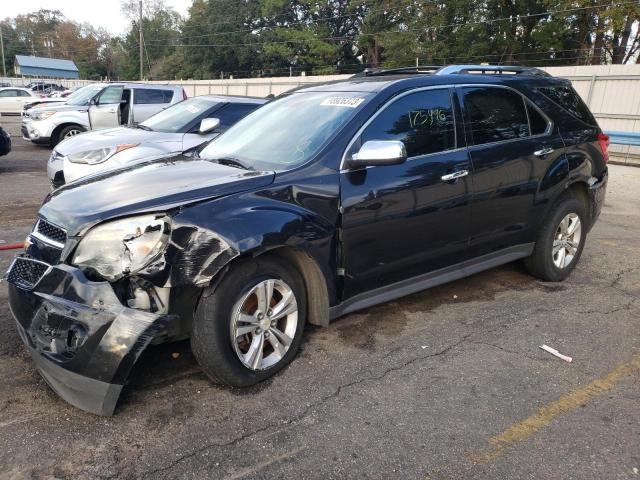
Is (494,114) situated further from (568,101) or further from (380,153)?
(380,153)

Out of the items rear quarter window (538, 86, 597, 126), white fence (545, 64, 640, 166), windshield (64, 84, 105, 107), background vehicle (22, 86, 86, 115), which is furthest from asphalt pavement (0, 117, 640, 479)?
white fence (545, 64, 640, 166)

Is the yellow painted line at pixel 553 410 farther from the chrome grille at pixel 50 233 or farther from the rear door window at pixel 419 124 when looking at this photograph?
the chrome grille at pixel 50 233

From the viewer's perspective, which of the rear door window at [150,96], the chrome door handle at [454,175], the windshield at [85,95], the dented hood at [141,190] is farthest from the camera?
the windshield at [85,95]

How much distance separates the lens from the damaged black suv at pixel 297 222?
107 inches

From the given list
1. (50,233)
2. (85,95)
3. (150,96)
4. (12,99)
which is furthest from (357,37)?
(50,233)

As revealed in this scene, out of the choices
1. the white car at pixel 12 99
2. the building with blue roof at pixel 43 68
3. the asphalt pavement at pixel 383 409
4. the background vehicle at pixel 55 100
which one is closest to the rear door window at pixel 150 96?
the background vehicle at pixel 55 100

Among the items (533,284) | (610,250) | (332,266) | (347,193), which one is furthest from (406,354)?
(610,250)

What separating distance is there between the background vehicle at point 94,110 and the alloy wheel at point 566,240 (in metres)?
9.93

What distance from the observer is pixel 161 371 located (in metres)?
3.30

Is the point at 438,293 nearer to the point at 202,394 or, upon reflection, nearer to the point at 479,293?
the point at 479,293

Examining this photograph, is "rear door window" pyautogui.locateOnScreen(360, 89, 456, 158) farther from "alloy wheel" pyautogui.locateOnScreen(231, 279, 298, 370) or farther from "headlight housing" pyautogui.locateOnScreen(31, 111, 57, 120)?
"headlight housing" pyautogui.locateOnScreen(31, 111, 57, 120)

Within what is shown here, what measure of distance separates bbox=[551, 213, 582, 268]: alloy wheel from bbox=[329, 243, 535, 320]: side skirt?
34 centimetres

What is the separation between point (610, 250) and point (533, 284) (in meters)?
1.89

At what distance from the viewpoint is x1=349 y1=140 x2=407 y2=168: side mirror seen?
3.29 meters
